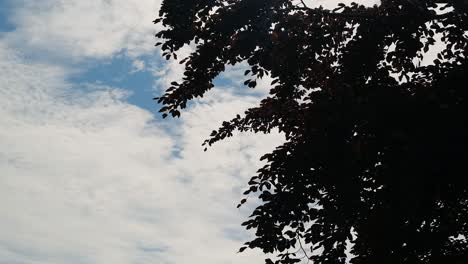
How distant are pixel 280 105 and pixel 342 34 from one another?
5.50ft

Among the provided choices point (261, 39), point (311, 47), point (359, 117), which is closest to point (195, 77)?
point (261, 39)

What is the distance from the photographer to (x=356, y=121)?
4.41 metres

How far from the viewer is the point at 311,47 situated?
19.6 ft

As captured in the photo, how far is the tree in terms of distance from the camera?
162 inches

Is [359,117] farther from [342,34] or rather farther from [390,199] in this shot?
[342,34]

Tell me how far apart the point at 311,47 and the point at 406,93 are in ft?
5.95

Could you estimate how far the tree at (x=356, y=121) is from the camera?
4113mm

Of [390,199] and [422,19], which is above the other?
[422,19]

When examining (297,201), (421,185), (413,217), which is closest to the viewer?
(421,185)

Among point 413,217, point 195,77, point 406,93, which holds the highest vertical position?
point 195,77

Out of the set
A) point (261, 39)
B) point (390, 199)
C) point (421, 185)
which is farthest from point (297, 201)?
point (261, 39)

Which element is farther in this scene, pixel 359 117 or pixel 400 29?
pixel 400 29

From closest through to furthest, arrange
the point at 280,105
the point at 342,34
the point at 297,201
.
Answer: the point at 297,201 → the point at 280,105 → the point at 342,34

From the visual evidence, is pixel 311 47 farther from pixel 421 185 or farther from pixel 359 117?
pixel 421 185
